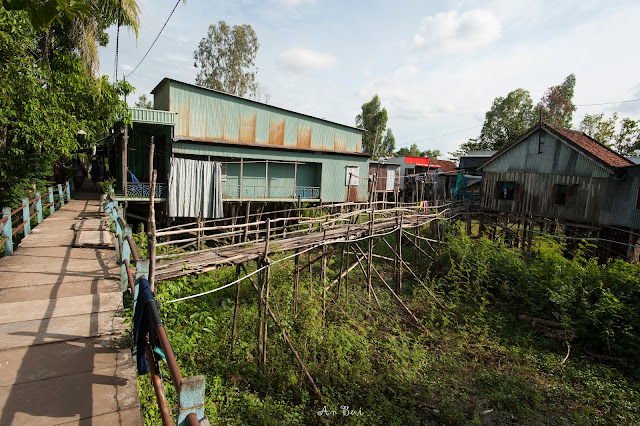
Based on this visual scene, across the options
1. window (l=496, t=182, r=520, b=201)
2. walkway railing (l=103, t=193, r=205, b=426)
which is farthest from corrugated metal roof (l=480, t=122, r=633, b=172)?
walkway railing (l=103, t=193, r=205, b=426)

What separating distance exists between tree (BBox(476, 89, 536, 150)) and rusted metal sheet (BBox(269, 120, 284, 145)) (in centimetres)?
2266

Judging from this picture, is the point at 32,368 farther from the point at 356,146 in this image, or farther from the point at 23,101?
the point at 356,146

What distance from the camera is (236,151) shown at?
16.5m

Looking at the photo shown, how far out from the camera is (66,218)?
33.4ft

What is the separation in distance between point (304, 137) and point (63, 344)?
54.8ft

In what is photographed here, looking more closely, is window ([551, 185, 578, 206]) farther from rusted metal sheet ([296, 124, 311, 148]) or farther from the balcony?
rusted metal sheet ([296, 124, 311, 148])

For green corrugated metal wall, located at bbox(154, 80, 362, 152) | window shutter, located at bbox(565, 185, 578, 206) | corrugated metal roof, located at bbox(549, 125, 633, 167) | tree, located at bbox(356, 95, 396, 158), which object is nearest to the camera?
corrugated metal roof, located at bbox(549, 125, 633, 167)

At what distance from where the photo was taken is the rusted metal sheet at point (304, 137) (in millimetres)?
19078

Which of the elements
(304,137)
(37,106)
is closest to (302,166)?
(304,137)

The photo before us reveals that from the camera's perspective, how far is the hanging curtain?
571 inches

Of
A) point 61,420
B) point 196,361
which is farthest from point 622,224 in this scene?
point 61,420

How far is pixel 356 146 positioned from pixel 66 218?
53.1ft

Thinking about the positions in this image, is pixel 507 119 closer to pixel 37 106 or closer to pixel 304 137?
pixel 304 137

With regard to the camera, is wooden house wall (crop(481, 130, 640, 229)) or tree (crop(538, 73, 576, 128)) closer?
wooden house wall (crop(481, 130, 640, 229))
